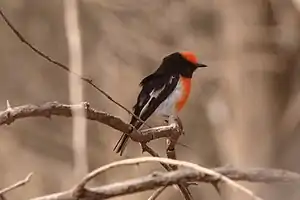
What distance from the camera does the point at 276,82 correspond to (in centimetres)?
169

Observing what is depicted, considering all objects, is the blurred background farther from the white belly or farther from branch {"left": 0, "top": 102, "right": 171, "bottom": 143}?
branch {"left": 0, "top": 102, "right": 171, "bottom": 143}

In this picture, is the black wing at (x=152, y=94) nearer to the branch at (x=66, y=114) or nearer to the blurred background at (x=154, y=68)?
the branch at (x=66, y=114)

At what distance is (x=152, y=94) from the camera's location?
1000 millimetres

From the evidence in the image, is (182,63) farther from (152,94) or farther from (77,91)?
(77,91)

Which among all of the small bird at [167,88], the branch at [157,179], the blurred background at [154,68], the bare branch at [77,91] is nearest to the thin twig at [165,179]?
the branch at [157,179]

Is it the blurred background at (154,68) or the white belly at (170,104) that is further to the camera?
the blurred background at (154,68)

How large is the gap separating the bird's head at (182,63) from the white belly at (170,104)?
0.09 ft

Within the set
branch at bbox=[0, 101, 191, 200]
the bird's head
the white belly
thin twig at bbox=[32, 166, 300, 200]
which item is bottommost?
thin twig at bbox=[32, 166, 300, 200]

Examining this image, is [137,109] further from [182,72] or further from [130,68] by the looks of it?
[130,68]

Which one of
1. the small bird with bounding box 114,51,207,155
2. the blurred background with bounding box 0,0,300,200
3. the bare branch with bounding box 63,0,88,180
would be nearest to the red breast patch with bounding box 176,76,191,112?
the small bird with bounding box 114,51,207,155

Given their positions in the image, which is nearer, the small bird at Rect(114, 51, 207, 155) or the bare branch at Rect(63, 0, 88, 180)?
the bare branch at Rect(63, 0, 88, 180)

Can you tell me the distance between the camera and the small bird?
3.29ft

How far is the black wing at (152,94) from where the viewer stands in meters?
1.00

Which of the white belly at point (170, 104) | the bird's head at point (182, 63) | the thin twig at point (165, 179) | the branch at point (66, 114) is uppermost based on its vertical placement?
A: the bird's head at point (182, 63)
